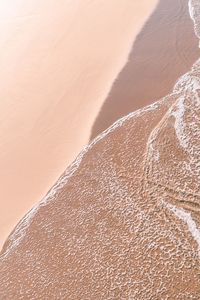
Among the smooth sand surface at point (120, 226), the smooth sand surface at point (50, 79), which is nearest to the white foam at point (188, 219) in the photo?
the smooth sand surface at point (120, 226)

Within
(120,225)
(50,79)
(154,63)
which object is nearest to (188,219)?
(120,225)

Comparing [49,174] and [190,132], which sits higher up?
[49,174]

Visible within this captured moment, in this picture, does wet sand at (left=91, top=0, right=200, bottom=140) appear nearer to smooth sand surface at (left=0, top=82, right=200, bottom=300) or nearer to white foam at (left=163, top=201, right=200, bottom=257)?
smooth sand surface at (left=0, top=82, right=200, bottom=300)

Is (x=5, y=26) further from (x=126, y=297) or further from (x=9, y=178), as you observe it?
(x=126, y=297)

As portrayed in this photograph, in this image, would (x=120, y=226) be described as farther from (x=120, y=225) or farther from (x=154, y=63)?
(x=154, y=63)

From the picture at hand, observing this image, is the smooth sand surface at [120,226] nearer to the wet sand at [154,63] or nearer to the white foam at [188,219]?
the white foam at [188,219]

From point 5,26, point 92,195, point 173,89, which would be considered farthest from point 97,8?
point 92,195

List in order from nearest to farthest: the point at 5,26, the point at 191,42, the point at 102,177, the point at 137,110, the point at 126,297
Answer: the point at 126,297 < the point at 102,177 < the point at 137,110 < the point at 191,42 < the point at 5,26

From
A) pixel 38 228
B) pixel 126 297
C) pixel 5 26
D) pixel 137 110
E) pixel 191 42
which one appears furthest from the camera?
pixel 5 26
